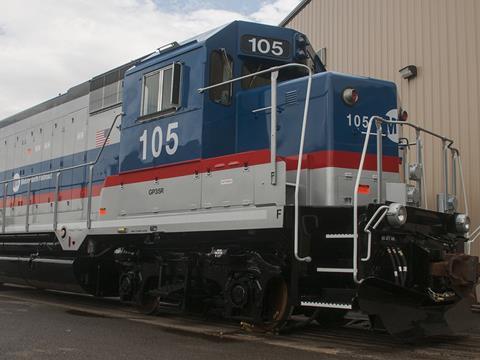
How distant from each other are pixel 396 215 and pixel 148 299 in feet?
13.0

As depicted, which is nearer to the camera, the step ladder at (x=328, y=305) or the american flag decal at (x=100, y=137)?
the step ladder at (x=328, y=305)

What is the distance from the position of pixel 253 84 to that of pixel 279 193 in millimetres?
1991

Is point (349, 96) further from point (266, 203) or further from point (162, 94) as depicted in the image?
point (162, 94)

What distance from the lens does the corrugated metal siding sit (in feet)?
32.1

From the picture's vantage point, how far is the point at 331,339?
622 cm

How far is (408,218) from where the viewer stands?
18.7 feet

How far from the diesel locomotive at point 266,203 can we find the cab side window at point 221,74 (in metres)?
0.02

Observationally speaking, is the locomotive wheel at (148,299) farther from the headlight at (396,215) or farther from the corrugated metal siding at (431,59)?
the corrugated metal siding at (431,59)

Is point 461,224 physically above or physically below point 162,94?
below

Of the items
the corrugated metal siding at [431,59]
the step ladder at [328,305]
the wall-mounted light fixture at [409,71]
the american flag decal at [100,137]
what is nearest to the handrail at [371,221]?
the step ladder at [328,305]

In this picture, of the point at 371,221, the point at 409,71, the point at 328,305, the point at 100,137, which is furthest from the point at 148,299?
the point at 409,71

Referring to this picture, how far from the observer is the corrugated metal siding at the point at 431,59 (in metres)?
9.79

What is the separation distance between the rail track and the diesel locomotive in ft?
0.70

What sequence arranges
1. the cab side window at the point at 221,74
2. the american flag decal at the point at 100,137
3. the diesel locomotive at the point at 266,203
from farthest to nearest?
the american flag decal at the point at 100,137, the cab side window at the point at 221,74, the diesel locomotive at the point at 266,203
